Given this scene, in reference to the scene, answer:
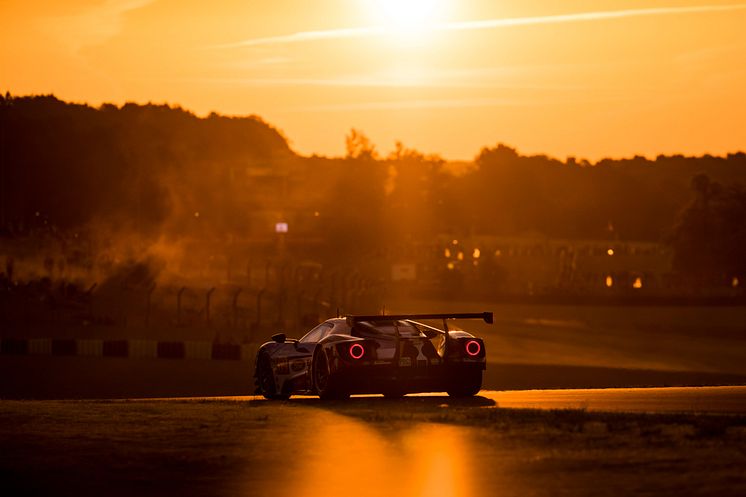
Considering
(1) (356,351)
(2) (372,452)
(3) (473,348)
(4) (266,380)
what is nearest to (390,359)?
(1) (356,351)

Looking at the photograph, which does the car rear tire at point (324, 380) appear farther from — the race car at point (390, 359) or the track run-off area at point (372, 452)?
the track run-off area at point (372, 452)

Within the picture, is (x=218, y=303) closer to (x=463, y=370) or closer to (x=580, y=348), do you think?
(x=580, y=348)

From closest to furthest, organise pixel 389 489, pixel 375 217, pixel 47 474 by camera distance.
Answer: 1. pixel 389 489
2. pixel 47 474
3. pixel 375 217

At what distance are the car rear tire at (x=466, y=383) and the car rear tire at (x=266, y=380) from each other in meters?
2.71

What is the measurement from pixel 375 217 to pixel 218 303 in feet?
330

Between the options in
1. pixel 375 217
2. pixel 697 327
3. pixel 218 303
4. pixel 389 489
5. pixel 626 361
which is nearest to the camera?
pixel 389 489

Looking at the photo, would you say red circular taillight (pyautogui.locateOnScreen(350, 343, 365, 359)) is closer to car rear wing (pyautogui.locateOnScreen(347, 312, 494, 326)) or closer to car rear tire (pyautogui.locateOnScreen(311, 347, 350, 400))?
car rear wing (pyautogui.locateOnScreen(347, 312, 494, 326))

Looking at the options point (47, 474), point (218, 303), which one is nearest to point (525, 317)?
point (218, 303)

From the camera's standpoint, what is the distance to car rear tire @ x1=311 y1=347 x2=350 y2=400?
→ 67.6ft

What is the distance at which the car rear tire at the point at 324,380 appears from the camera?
2059cm

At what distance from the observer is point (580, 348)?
6781 centimetres

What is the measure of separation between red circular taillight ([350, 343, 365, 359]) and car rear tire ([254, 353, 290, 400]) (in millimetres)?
2499

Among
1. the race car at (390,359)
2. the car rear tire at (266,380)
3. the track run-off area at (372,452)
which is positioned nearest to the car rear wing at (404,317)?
the race car at (390,359)

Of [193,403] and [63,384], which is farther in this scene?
[63,384]
